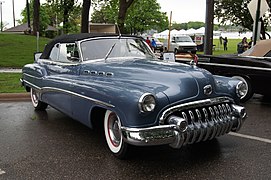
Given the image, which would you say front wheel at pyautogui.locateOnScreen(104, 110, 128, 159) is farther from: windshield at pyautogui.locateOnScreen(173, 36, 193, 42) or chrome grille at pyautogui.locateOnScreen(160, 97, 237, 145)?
windshield at pyautogui.locateOnScreen(173, 36, 193, 42)

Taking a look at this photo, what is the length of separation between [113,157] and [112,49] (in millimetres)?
1929

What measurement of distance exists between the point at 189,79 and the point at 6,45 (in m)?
19.8

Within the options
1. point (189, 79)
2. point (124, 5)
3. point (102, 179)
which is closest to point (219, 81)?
point (189, 79)

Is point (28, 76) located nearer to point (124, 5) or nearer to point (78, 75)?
point (78, 75)

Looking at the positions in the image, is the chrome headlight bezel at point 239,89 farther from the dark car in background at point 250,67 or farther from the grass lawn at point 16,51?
the grass lawn at point 16,51

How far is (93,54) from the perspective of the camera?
18.6 feet

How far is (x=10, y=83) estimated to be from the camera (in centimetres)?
1045

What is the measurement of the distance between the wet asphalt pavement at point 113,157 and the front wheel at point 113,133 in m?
0.10

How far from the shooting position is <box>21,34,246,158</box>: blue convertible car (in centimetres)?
399

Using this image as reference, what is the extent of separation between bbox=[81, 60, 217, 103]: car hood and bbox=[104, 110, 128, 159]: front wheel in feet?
1.39

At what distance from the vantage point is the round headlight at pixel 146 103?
3.94 meters

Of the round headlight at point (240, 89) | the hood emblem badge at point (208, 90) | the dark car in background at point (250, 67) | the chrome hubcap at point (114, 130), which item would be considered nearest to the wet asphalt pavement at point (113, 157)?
the chrome hubcap at point (114, 130)

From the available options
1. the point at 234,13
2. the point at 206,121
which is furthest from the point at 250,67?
the point at 234,13

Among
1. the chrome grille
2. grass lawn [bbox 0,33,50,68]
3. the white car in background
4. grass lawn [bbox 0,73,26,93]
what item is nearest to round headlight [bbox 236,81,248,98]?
the chrome grille
